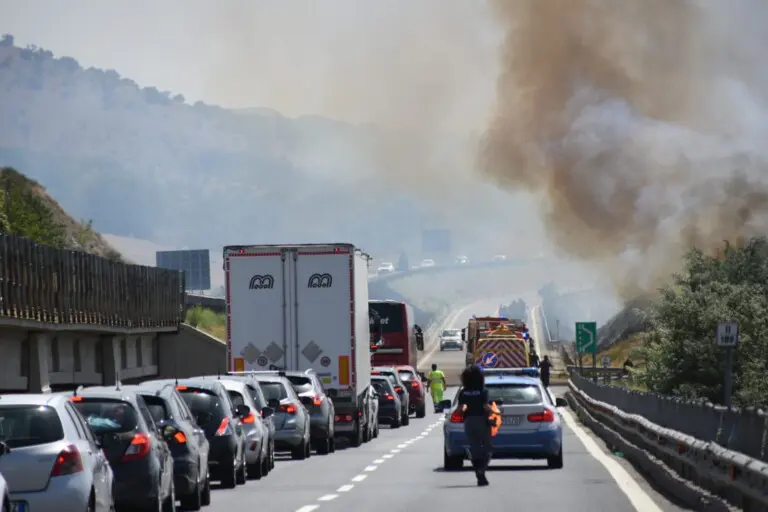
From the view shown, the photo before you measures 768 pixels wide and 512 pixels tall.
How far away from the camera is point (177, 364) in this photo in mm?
64688

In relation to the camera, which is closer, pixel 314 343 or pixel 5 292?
pixel 314 343

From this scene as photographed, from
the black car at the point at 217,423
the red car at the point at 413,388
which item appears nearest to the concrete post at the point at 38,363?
the red car at the point at 413,388

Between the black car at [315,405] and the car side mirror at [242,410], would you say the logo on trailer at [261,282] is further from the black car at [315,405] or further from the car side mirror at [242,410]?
the car side mirror at [242,410]

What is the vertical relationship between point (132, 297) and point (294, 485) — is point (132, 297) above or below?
above

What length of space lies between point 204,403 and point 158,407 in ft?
12.6

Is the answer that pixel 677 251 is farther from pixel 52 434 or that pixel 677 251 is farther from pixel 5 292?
pixel 52 434

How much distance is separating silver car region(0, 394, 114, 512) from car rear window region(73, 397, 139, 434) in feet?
8.20

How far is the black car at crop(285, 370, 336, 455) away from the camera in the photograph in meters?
31.5

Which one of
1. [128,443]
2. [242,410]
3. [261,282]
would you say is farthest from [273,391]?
[128,443]

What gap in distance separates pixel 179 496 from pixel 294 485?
15.1 ft

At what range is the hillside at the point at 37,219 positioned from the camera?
88.2 metres

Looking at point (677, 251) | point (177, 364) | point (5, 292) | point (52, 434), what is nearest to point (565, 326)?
point (677, 251)

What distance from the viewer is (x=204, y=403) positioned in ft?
72.9

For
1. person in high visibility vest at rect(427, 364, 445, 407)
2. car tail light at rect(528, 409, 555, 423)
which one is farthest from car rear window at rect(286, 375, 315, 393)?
person in high visibility vest at rect(427, 364, 445, 407)
